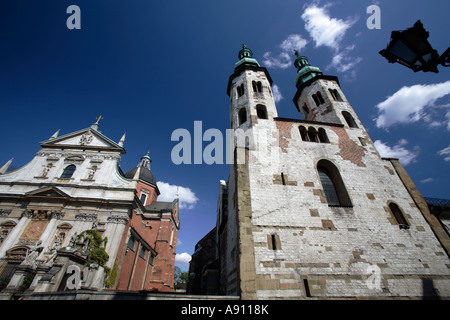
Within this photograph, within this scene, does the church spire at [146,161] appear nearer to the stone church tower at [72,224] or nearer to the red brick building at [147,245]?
the red brick building at [147,245]

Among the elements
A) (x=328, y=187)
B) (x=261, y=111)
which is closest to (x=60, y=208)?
(x=261, y=111)

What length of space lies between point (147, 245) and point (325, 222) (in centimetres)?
1811

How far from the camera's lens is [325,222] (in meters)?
8.88

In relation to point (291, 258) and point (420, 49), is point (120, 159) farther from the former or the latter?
point (420, 49)

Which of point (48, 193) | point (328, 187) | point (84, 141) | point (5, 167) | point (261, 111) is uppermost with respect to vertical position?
point (84, 141)

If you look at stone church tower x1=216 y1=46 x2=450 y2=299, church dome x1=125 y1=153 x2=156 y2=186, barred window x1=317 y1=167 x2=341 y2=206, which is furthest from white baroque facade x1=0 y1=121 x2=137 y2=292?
barred window x1=317 y1=167 x2=341 y2=206

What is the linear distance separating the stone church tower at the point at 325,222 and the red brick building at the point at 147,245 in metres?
9.32

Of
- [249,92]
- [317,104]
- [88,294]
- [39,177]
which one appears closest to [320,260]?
[88,294]

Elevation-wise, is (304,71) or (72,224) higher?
(304,71)

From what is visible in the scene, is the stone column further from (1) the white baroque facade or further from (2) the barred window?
(2) the barred window

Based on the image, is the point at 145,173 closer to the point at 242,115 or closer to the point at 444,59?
the point at 242,115

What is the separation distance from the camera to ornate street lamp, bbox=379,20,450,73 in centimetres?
284

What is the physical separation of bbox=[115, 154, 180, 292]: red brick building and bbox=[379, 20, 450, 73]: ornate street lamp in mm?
17019

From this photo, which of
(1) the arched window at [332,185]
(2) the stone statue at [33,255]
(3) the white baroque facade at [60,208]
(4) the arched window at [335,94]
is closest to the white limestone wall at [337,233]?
(1) the arched window at [332,185]
